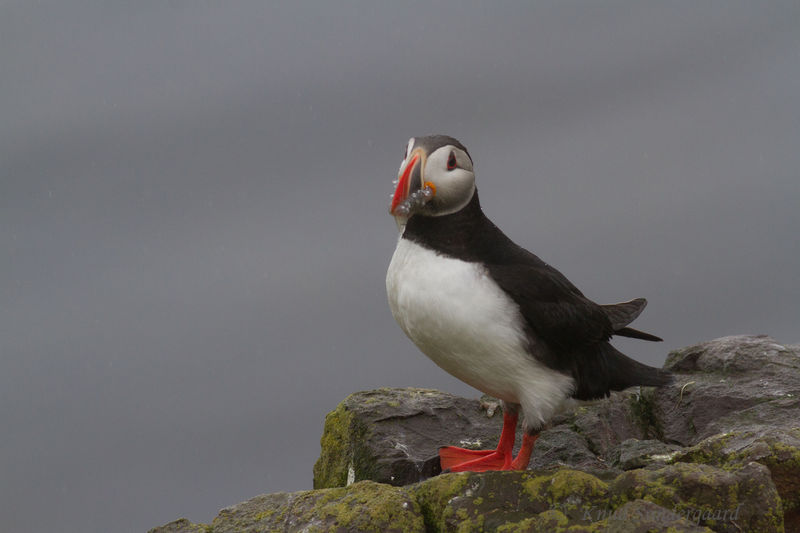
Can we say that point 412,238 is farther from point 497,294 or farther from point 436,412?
point 436,412

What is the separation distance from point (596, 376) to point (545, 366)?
455 mm

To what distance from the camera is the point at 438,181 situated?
16.6ft

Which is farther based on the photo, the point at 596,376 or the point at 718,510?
the point at 596,376

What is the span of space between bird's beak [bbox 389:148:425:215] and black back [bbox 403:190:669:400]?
0.99 feet

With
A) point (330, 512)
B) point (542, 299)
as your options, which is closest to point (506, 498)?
point (330, 512)

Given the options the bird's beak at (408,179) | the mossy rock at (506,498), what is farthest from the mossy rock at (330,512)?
the bird's beak at (408,179)

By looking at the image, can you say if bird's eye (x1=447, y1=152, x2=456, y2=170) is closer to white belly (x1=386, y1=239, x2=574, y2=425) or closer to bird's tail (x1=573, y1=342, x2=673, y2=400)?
white belly (x1=386, y1=239, x2=574, y2=425)

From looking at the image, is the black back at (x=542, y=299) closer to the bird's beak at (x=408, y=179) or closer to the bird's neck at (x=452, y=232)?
the bird's neck at (x=452, y=232)

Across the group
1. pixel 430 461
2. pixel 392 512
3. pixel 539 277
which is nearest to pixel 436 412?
pixel 430 461

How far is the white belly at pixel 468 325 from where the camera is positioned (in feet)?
16.4

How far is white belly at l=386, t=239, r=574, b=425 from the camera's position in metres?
5.01

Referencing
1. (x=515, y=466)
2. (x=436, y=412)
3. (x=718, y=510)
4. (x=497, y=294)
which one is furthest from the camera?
(x=436, y=412)

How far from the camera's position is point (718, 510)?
4043mm

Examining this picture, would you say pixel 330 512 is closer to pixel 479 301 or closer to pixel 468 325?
pixel 468 325
